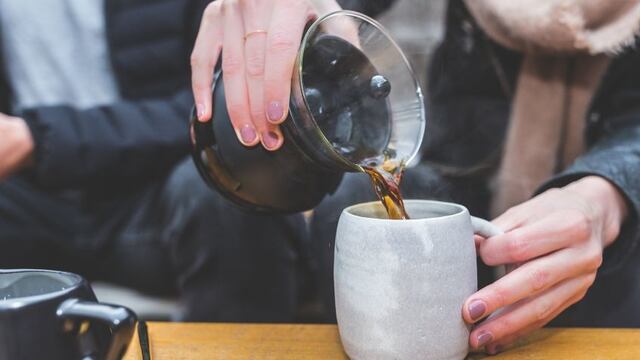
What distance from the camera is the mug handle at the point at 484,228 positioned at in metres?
0.60

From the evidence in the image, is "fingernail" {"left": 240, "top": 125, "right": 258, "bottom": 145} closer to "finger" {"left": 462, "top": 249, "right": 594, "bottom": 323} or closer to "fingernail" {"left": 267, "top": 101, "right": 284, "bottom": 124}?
"fingernail" {"left": 267, "top": 101, "right": 284, "bottom": 124}

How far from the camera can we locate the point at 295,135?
0.61 meters

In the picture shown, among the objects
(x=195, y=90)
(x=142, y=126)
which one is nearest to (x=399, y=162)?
(x=195, y=90)

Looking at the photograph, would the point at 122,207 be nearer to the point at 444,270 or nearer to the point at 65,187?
the point at 65,187

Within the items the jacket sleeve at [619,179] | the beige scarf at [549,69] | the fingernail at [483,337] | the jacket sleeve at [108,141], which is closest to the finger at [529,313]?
the fingernail at [483,337]

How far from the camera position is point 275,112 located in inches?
23.4

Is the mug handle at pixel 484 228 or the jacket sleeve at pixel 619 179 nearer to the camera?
the mug handle at pixel 484 228

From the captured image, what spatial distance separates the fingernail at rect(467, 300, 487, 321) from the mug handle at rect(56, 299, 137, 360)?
0.27 metres

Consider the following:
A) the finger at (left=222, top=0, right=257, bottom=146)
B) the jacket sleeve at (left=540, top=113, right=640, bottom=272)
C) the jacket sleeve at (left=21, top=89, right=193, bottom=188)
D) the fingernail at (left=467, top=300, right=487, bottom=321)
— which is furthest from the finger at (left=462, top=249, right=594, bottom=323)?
the jacket sleeve at (left=21, top=89, right=193, bottom=188)

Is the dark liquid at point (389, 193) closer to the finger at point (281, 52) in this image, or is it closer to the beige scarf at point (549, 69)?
the finger at point (281, 52)

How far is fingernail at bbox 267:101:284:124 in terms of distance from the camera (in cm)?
59

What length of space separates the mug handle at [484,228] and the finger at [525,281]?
4cm

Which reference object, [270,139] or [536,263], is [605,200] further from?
[270,139]

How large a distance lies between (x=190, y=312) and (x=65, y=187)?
0.28 metres
